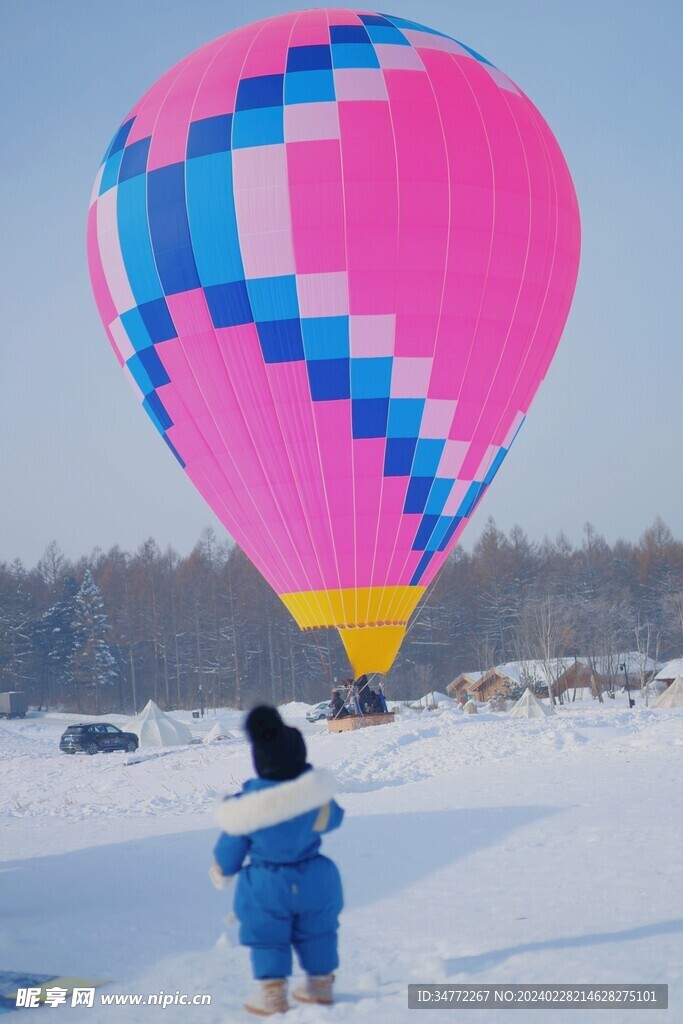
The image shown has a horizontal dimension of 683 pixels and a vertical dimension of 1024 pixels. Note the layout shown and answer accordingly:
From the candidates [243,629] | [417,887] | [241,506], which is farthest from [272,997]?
[243,629]

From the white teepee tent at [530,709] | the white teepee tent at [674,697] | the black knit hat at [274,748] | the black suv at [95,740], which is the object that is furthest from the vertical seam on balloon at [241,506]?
the white teepee tent at [674,697]

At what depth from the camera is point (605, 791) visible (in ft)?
32.8

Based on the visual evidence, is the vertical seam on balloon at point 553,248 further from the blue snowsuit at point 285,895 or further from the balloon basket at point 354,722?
the blue snowsuit at point 285,895

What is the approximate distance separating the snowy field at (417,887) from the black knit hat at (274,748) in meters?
1.01

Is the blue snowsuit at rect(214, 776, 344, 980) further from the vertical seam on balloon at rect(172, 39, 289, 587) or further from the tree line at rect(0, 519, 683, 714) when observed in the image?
the tree line at rect(0, 519, 683, 714)

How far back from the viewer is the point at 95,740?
110 ft

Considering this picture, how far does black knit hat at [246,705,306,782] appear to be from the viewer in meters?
4.70

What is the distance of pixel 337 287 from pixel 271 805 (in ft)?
44.1

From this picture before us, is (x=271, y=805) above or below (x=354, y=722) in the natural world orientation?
above

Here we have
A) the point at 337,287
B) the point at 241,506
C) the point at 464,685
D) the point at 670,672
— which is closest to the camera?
the point at 337,287

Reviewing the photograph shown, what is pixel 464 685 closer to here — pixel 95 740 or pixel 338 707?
pixel 95 740

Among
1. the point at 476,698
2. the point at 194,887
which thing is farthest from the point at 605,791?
the point at 476,698

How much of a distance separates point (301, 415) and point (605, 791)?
9165mm

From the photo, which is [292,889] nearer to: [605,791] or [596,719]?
[605,791]
